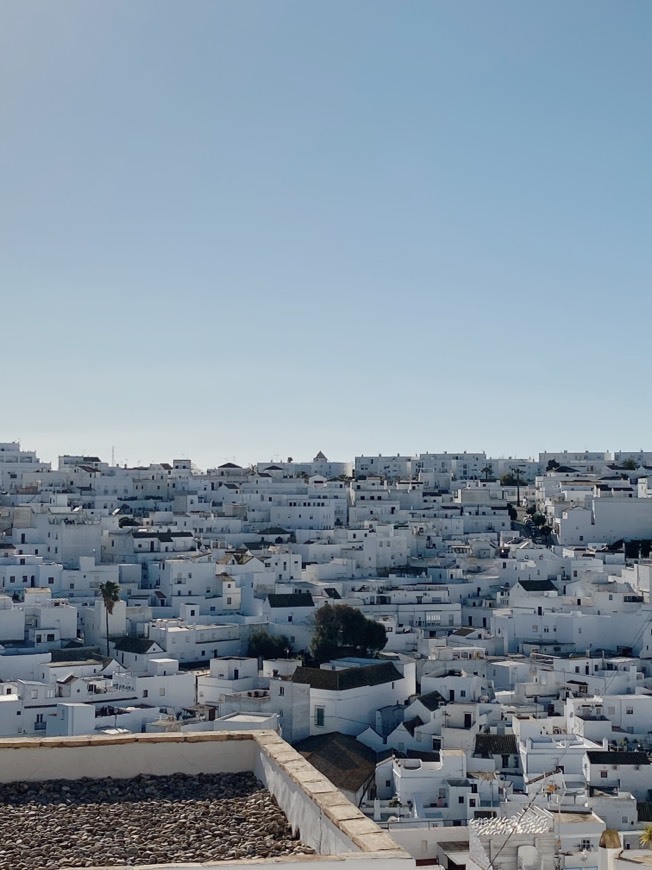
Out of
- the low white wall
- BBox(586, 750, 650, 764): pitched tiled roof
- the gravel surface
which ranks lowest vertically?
BBox(586, 750, 650, 764): pitched tiled roof

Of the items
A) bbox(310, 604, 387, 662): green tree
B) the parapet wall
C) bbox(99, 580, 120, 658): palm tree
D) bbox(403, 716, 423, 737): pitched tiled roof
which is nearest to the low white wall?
the parapet wall

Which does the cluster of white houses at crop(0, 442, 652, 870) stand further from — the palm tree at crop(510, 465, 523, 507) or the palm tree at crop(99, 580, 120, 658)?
the palm tree at crop(99, 580, 120, 658)

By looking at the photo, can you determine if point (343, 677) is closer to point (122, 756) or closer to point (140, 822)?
point (122, 756)

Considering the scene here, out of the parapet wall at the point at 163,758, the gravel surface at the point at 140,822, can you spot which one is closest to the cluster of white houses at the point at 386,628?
the parapet wall at the point at 163,758

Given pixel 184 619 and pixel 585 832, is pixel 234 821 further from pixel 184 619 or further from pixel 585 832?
pixel 184 619

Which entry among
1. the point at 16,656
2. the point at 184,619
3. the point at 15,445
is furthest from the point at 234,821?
the point at 15,445

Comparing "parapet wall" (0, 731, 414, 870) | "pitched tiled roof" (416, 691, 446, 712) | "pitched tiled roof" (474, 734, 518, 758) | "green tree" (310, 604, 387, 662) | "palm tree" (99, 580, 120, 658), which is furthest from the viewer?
"palm tree" (99, 580, 120, 658)

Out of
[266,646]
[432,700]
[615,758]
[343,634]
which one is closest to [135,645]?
[266,646]
